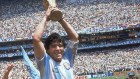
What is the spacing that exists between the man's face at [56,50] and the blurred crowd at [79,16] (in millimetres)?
39448

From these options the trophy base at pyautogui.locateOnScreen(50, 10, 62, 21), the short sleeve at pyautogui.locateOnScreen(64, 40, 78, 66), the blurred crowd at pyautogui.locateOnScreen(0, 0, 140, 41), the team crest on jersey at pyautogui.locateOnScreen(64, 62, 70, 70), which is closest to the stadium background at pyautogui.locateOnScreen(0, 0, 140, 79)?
the blurred crowd at pyautogui.locateOnScreen(0, 0, 140, 41)

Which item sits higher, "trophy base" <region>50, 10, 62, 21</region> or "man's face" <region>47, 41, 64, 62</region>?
"trophy base" <region>50, 10, 62, 21</region>

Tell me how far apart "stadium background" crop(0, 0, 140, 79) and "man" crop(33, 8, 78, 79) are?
35038mm

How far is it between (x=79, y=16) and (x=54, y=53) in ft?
140

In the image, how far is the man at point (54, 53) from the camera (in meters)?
3.86

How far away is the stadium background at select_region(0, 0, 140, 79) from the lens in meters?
42.1

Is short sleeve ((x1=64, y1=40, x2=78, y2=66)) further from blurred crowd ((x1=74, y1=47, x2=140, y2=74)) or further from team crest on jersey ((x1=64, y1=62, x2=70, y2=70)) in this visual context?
blurred crowd ((x1=74, y1=47, x2=140, y2=74))

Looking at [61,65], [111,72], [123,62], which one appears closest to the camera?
[61,65]

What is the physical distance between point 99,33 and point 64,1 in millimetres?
8121

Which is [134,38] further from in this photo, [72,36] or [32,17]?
[72,36]

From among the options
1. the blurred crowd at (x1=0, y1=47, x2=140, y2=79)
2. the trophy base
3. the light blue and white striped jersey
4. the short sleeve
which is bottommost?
the blurred crowd at (x1=0, y1=47, x2=140, y2=79)

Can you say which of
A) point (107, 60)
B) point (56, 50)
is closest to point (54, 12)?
point (56, 50)

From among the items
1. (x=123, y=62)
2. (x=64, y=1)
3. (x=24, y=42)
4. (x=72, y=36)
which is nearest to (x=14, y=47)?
(x=24, y=42)

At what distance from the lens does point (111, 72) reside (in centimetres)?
3450
